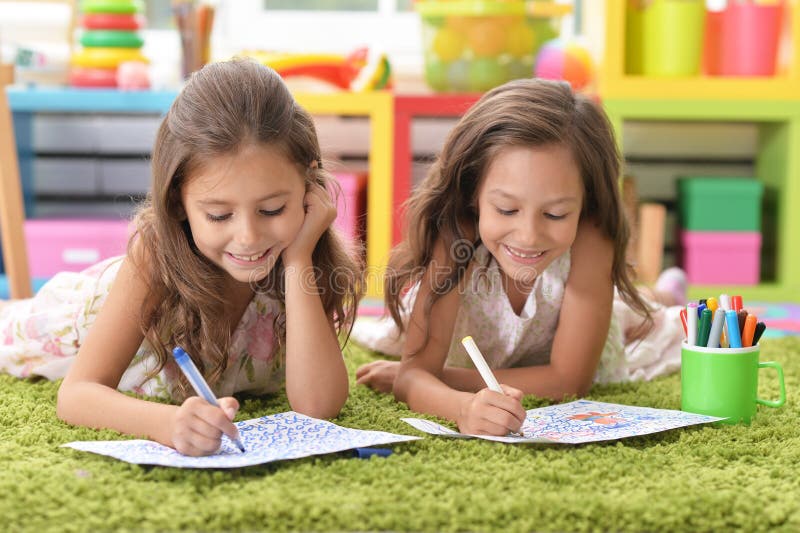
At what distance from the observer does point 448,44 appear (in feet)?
8.06

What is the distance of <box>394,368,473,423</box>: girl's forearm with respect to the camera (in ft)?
3.85

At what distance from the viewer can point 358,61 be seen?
252cm

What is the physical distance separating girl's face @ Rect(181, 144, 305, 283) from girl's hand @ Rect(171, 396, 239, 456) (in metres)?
0.21

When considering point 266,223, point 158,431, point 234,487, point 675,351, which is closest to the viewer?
point 234,487

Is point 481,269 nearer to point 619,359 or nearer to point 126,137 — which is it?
point 619,359

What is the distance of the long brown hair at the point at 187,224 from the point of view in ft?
3.67

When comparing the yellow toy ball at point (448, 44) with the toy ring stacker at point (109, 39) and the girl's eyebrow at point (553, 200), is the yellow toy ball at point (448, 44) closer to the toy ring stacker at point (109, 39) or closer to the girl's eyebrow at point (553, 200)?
the toy ring stacker at point (109, 39)

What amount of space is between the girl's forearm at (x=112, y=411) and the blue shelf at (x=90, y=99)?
140 cm

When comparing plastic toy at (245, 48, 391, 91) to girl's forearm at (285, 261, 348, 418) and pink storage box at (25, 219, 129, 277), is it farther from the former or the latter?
girl's forearm at (285, 261, 348, 418)

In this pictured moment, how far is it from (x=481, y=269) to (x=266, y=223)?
0.37 m

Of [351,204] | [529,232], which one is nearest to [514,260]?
[529,232]

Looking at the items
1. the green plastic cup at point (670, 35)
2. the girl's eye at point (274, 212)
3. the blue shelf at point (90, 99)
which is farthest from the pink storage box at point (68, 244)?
the girl's eye at point (274, 212)

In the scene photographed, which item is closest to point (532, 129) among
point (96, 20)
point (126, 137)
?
point (96, 20)

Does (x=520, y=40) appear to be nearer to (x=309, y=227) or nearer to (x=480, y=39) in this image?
(x=480, y=39)
